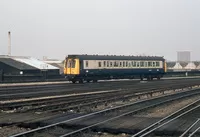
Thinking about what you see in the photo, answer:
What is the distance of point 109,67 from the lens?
42625mm

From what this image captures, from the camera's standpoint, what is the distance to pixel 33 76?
4228 cm

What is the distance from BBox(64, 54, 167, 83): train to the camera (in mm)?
39219

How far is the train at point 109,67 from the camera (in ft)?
129

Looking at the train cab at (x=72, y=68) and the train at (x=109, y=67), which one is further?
the train at (x=109, y=67)

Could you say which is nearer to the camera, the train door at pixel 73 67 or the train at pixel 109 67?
the train door at pixel 73 67

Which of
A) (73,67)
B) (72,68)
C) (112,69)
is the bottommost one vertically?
(112,69)

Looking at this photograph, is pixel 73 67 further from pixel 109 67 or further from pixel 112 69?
pixel 112 69

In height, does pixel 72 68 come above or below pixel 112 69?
above

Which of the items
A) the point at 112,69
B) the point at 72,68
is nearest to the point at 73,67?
the point at 72,68

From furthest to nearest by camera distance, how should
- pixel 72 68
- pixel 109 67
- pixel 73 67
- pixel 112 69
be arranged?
pixel 112 69 < pixel 109 67 < pixel 72 68 < pixel 73 67

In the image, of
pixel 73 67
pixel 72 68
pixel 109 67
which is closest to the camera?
pixel 73 67

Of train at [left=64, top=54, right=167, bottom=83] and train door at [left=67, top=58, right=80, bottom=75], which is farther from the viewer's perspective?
train at [left=64, top=54, right=167, bottom=83]

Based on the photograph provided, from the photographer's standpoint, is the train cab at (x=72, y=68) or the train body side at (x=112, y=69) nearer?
the train cab at (x=72, y=68)

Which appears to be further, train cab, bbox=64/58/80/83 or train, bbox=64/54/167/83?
train, bbox=64/54/167/83
